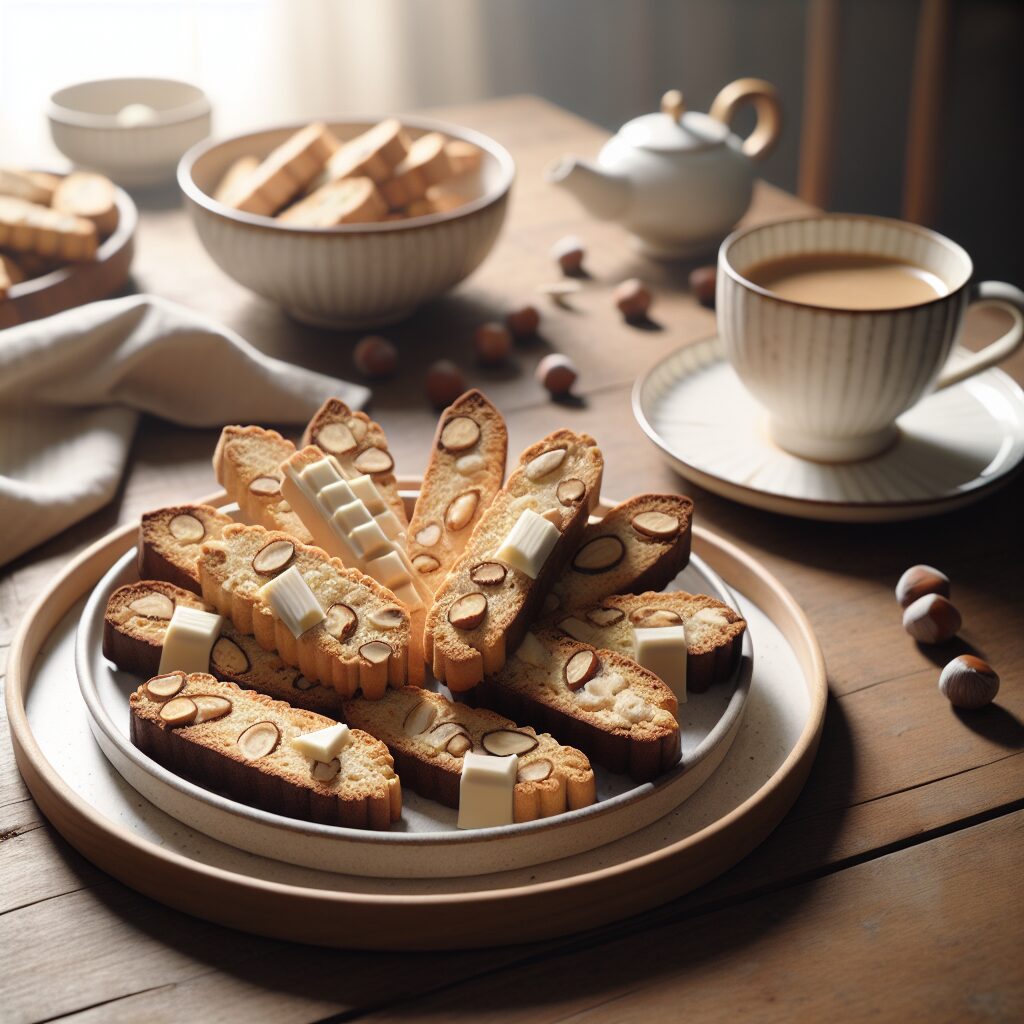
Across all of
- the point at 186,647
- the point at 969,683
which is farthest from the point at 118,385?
the point at 969,683

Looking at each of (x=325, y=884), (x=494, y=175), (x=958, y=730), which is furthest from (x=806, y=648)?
(x=494, y=175)

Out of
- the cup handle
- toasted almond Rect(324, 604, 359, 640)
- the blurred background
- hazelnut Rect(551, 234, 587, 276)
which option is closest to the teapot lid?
hazelnut Rect(551, 234, 587, 276)

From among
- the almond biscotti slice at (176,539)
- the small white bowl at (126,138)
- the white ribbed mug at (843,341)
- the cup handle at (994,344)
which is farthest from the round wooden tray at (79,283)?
the cup handle at (994,344)

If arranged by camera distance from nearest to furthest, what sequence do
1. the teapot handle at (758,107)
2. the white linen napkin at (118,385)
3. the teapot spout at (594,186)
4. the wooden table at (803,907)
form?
1. the wooden table at (803,907)
2. the white linen napkin at (118,385)
3. the teapot spout at (594,186)
4. the teapot handle at (758,107)

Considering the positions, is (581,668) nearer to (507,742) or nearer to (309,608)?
(507,742)

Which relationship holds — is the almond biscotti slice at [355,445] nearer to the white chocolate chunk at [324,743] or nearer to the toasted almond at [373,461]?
the toasted almond at [373,461]

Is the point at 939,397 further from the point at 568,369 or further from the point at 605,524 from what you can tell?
the point at 605,524
